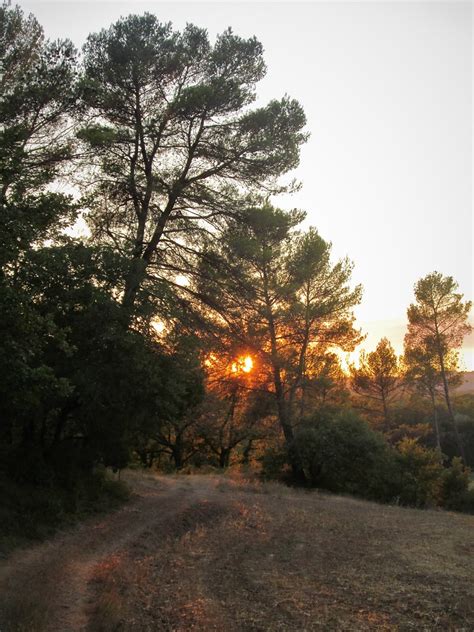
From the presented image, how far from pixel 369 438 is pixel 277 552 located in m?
14.3

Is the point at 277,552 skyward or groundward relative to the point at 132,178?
groundward

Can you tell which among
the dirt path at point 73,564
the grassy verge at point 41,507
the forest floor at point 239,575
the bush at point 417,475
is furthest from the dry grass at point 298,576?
the bush at point 417,475

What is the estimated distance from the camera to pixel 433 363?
3569 cm

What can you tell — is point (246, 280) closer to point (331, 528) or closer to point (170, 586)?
point (331, 528)

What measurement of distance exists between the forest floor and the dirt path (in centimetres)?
→ 3

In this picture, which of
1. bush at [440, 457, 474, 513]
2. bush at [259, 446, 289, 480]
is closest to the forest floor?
bush at [259, 446, 289, 480]

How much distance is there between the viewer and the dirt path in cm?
628

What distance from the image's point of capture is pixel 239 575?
822cm

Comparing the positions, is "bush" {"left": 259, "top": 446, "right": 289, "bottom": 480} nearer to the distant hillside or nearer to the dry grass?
the dry grass

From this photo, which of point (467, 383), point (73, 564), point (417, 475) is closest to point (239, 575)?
point (73, 564)

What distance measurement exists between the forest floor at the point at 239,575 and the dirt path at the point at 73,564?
3 cm

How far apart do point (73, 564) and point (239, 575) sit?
3.27 m

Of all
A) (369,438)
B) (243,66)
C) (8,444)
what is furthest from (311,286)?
(8,444)

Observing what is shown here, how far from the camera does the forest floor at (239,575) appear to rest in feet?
20.5
